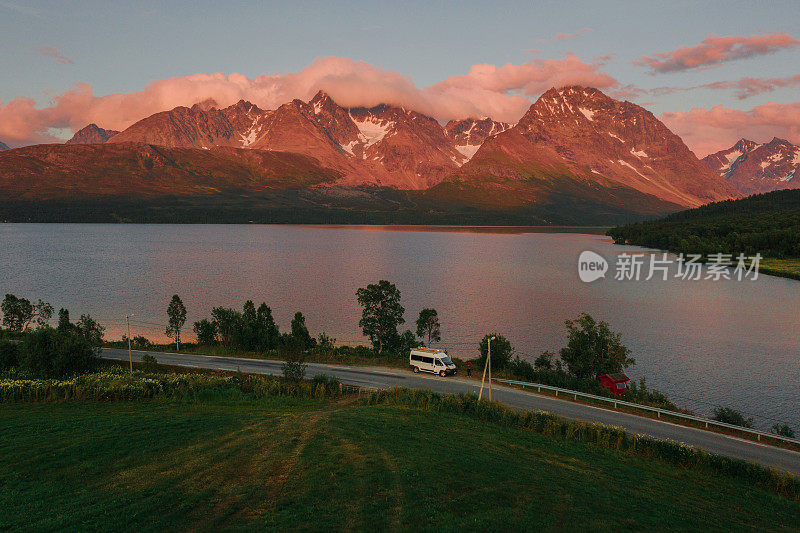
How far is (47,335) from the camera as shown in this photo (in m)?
40.1

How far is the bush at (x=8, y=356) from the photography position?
144ft

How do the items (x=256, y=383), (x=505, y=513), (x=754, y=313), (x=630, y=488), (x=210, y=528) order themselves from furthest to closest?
(x=754, y=313) → (x=256, y=383) → (x=630, y=488) → (x=505, y=513) → (x=210, y=528)

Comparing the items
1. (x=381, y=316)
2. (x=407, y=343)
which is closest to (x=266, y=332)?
(x=381, y=316)

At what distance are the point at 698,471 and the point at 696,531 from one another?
380 inches

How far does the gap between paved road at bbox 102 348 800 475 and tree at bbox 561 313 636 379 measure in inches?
462

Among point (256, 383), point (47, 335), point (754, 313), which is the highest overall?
point (754, 313)

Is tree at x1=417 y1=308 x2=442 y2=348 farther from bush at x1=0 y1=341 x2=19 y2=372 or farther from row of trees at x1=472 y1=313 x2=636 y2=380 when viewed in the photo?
bush at x1=0 y1=341 x2=19 y2=372

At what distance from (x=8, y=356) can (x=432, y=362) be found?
40.4 m

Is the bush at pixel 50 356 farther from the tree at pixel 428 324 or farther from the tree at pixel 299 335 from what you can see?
the tree at pixel 428 324

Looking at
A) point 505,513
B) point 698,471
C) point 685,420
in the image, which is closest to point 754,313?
point 685,420

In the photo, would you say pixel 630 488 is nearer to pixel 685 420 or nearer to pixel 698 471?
pixel 698 471

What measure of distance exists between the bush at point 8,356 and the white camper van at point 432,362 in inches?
1487

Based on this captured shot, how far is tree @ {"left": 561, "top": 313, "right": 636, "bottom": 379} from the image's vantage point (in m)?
48.9

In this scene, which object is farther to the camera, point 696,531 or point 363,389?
point 363,389
